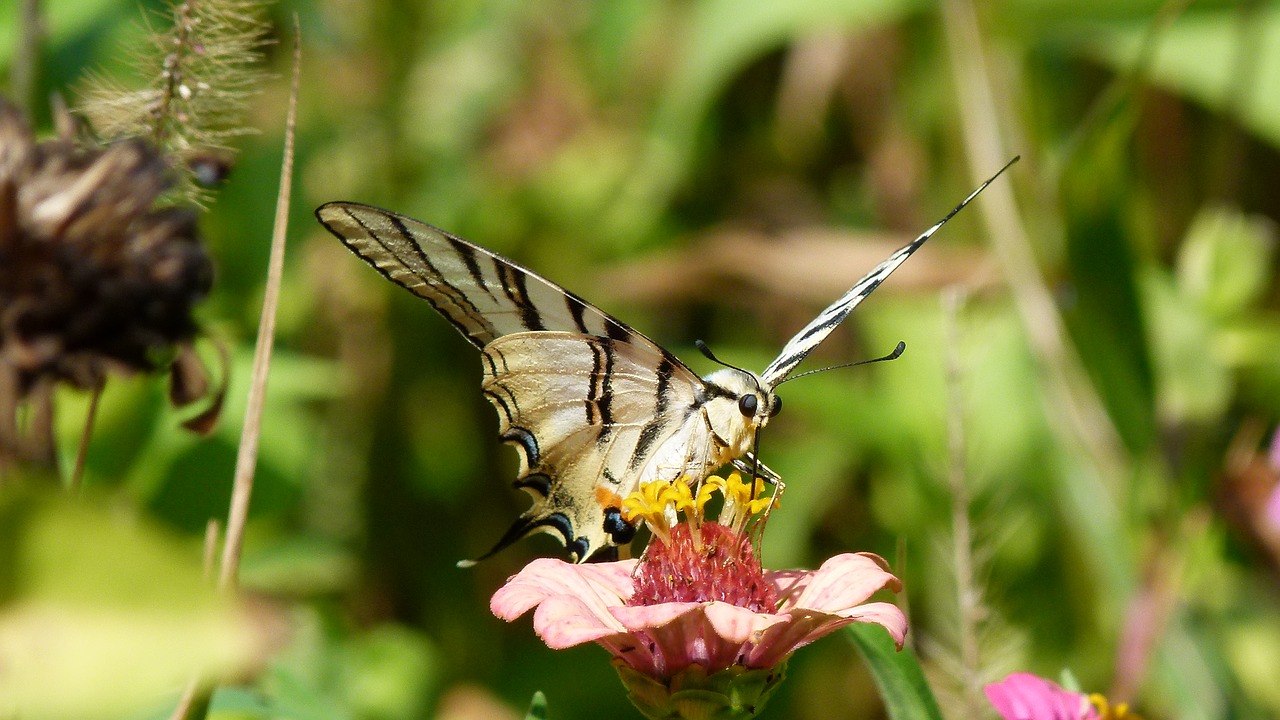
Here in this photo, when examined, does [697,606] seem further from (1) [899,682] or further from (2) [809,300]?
(2) [809,300]

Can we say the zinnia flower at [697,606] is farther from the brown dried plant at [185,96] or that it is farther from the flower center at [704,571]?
the brown dried plant at [185,96]

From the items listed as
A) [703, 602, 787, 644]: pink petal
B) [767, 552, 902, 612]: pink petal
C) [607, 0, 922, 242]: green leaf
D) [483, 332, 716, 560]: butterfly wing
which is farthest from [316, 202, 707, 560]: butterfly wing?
[607, 0, 922, 242]: green leaf

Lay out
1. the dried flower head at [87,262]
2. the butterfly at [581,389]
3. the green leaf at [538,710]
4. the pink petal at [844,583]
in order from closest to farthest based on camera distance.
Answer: the dried flower head at [87,262] < the green leaf at [538,710] < the pink petal at [844,583] < the butterfly at [581,389]

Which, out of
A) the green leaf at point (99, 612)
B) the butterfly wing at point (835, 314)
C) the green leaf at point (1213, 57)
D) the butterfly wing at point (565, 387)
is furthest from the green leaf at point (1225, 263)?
the green leaf at point (99, 612)

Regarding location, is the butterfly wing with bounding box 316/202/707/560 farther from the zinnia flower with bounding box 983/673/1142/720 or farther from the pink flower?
the zinnia flower with bounding box 983/673/1142/720

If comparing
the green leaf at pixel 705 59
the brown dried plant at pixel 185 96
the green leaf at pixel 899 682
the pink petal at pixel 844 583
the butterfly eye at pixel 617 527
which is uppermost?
the green leaf at pixel 705 59

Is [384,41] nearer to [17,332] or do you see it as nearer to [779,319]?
[779,319]
